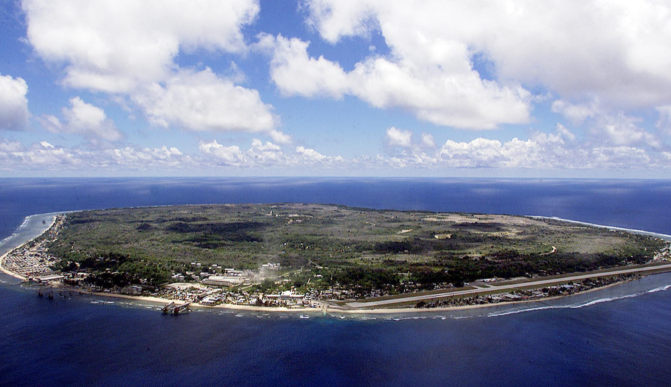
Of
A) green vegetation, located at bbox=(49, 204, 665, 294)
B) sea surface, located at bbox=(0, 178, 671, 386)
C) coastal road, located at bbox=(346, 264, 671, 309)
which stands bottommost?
sea surface, located at bbox=(0, 178, 671, 386)

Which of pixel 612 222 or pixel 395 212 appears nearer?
pixel 612 222

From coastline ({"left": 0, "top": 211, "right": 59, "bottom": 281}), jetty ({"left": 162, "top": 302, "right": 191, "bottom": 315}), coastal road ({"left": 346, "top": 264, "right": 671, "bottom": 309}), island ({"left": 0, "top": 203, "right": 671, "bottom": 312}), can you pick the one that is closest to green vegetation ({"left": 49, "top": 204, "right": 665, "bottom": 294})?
island ({"left": 0, "top": 203, "right": 671, "bottom": 312})

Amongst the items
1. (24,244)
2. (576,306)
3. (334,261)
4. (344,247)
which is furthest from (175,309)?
(24,244)

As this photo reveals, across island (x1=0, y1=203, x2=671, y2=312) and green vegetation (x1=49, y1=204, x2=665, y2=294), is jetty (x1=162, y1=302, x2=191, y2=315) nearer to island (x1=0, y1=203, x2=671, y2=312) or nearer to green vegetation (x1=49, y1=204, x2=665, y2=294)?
island (x1=0, y1=203, x2=671, y2=312)

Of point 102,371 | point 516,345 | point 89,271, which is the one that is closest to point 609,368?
point 516,345

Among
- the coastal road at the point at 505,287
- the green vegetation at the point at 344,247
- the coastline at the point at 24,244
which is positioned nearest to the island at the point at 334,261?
the coastal road at the point at 505,287

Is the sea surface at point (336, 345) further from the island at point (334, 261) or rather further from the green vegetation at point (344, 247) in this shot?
the green vegetation at point (344, 247)

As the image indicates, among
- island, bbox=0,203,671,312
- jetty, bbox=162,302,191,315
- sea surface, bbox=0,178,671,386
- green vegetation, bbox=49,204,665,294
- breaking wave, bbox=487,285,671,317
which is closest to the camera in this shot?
sea surface, bbox=0,178,671,386

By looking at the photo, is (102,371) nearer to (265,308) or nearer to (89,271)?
(265,308)
